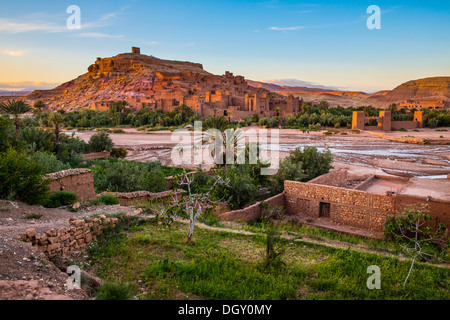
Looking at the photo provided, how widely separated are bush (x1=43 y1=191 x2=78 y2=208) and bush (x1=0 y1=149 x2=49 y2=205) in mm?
350

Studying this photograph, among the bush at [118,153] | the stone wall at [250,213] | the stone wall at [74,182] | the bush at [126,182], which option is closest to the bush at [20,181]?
the stone wall at [74,182]

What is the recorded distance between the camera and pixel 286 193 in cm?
1185

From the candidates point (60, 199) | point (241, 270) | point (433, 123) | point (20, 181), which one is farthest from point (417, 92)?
point (20, 181)

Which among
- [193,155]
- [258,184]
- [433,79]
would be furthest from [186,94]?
[433,79]

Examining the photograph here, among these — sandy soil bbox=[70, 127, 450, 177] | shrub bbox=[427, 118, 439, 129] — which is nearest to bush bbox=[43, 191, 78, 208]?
sandy soil bbox=[70, 127, 450, 177]

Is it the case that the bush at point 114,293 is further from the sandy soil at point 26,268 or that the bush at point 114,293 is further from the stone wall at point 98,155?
the stone wall at point 98,155

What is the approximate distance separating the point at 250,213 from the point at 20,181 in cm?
652

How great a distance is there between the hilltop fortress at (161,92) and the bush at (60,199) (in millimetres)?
41690

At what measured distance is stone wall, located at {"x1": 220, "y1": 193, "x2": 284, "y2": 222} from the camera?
10.0 metres

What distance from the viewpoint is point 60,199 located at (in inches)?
338
